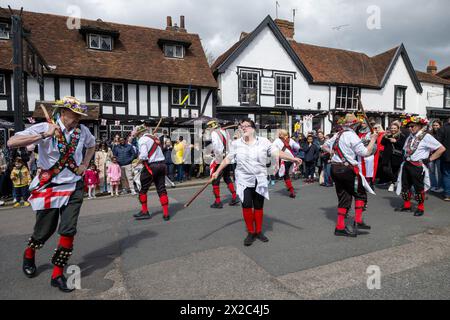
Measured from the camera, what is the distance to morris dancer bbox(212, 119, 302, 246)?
435cm

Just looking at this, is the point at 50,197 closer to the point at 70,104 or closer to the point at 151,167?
the point at 70,104

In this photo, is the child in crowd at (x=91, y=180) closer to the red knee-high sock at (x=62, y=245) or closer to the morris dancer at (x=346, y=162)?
the red knee-high sock at (x=62, y=245)

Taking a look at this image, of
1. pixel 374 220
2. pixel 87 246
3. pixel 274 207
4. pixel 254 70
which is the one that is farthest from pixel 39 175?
pixel 254 70

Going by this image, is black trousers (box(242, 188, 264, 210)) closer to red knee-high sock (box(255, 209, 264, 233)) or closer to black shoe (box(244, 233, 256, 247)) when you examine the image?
red knee-high sock (box(255, 209, 264, 233))

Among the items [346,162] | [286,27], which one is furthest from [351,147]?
[286,27]

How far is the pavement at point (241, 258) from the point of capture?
3.05 m

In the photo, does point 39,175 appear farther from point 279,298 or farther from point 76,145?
point 279,298

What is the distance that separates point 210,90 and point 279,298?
15029 mm

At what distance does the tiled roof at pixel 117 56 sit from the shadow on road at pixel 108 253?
38.4ft

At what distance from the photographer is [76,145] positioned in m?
3.41

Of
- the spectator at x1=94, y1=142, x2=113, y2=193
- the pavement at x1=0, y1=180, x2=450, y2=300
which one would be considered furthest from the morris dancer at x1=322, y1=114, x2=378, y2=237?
the spectator at x1=94, y1=142, x2=113, y2=193

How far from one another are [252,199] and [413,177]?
356 cm
